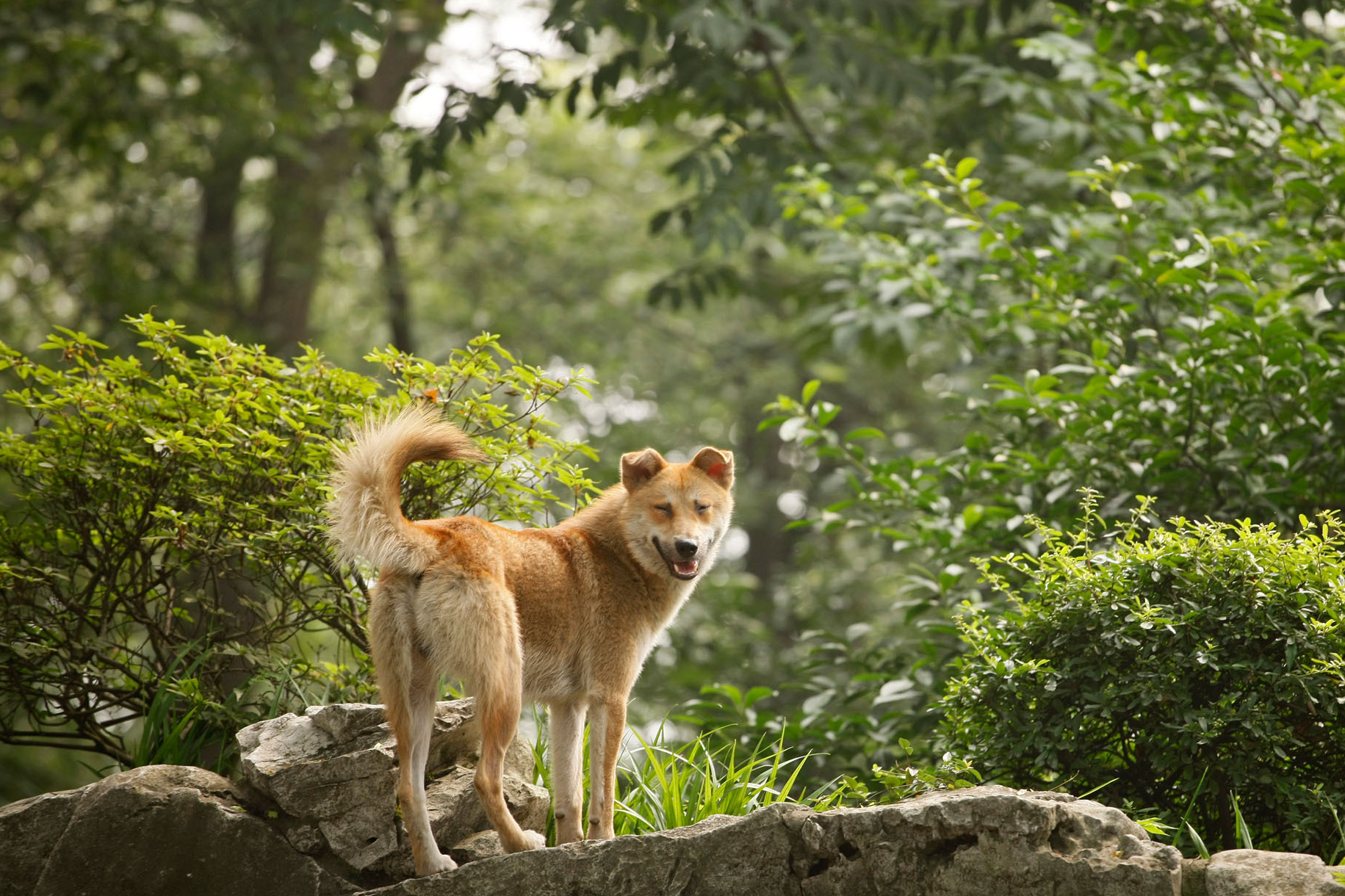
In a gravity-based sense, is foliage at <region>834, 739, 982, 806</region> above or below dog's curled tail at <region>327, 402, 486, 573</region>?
below

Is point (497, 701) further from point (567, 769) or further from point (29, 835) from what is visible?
point (29, 835)

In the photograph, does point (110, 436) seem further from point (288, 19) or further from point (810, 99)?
point (810, 99)

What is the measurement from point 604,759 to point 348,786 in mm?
945

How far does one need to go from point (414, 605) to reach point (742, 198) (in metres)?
6.27

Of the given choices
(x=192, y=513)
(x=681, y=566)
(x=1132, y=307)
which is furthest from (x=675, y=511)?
(x=1132, y=307)

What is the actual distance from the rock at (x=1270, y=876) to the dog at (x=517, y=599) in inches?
82.6

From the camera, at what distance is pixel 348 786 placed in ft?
13.4

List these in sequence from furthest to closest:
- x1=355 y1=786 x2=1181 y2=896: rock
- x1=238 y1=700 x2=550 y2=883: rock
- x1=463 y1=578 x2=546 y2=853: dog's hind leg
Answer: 1. x1=238 y1=700 x2=550 y2=883: rock
2. x1=463 y1=578 x2=546 y2=853: dog's hind leg
3. x1=355 y1=786 x2=1181 y2=896: rock

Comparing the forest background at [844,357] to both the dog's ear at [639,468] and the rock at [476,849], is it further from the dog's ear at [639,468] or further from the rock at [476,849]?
the rock at [476,849]

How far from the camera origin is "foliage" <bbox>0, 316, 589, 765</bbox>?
4852mm

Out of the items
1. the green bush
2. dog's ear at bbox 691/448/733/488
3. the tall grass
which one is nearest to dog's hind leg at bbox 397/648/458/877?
the tall grass

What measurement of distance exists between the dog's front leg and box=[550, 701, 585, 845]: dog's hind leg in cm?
7

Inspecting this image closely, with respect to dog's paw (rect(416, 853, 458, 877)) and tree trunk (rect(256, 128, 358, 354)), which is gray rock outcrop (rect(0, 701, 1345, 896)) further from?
tree trunk (rect(256, 128, 358, 354))

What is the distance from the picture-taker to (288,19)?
1227 centimetres
